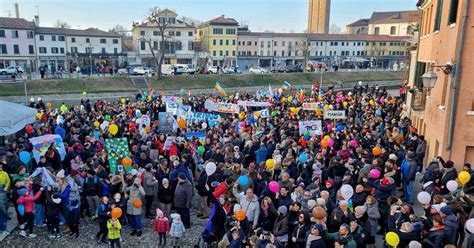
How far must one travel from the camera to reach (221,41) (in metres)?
80.9

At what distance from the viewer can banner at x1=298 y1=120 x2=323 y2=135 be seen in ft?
53.1

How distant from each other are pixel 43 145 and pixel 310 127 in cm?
1022

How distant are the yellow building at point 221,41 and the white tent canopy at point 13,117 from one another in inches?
2585

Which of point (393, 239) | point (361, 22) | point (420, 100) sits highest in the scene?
point (361, 22)

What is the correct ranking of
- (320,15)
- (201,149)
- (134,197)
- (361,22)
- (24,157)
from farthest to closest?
(361,22) → (320,15) → (201,149) → (24,157) → (134,197)

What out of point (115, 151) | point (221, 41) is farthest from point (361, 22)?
point (115, 151)

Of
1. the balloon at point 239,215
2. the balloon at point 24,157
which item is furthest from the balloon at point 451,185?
the balloon at point 24,157

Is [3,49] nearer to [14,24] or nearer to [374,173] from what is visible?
[14,24]

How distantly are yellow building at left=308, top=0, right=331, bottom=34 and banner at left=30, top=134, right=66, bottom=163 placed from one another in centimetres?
11495

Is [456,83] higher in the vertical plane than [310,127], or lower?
higher

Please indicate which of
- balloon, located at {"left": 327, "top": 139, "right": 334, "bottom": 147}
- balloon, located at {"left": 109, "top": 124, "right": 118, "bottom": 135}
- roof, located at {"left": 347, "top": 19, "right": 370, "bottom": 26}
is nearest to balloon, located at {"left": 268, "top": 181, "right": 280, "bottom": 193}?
balloon, located at {"left": 327, "top": 139, "right": 334, "bottom": 147}

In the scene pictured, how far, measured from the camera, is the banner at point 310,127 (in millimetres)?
16172

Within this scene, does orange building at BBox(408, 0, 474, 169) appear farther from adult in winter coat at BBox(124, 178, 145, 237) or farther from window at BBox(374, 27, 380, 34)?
window at BBox(374, 27, 380, 34)

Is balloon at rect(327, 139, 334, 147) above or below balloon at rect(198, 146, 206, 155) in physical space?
above
